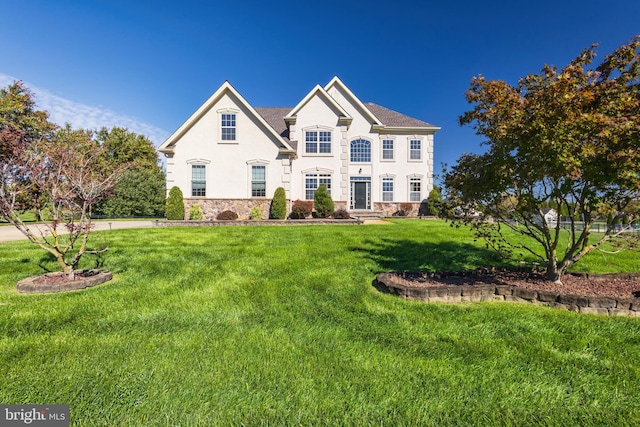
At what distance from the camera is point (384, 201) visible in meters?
23.8

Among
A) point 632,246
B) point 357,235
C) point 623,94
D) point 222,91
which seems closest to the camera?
point 623,94

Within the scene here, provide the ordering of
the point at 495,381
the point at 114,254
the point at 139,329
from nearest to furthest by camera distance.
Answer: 1. the point at 495,381
2. the point at 139,329
3. the point at 114,254

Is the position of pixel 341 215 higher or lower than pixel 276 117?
lower

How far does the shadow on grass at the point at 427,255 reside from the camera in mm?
6996

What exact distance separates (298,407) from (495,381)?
1753 millimetres

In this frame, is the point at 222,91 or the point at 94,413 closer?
the point at 94,413

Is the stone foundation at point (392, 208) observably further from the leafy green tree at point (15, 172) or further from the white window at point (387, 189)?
the leafy green tree at point (15, 172)

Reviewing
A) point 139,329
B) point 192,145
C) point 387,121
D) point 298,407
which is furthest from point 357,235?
point 387,121

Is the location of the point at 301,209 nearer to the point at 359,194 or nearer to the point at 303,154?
the point at 303,154

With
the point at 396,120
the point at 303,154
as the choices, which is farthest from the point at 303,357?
the point at 396,120

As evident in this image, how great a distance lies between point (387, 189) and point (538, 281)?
18.8 m

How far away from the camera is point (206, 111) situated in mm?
18656

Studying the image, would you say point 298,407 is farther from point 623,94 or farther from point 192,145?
point 192,145

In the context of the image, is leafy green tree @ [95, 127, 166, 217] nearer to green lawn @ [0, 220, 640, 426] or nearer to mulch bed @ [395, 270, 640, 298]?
→ green lawn @ [0, 220, 640, 426]
